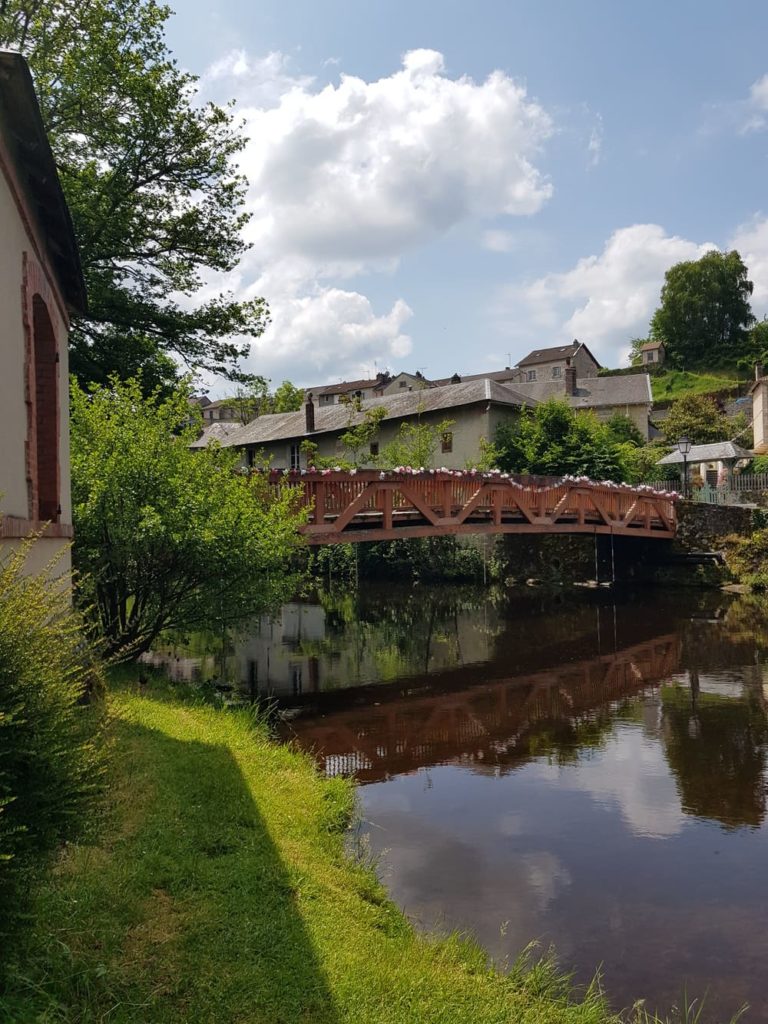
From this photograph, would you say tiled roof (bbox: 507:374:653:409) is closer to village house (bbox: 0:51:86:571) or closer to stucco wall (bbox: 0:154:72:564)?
village house (bbox: 0:51:86:571)

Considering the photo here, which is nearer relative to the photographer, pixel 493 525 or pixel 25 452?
pixel 25 452

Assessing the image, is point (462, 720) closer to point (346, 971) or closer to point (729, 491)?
point (346, 971)

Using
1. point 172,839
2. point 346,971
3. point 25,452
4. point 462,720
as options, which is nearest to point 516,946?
point 346,971

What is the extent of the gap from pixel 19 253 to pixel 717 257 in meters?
78.7

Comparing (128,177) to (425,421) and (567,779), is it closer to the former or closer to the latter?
(567,779)

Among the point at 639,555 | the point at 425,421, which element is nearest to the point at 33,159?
the point at 639,555

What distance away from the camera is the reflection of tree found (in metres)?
8.21

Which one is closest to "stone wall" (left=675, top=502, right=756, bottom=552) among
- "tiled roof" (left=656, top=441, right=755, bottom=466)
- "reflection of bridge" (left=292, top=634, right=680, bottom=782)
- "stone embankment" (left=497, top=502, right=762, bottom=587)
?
"stone embankment" (left=497, top=502, right=762, bottom=587)

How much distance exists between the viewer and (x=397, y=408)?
3772 cm

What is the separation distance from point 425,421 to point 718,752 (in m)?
27.7

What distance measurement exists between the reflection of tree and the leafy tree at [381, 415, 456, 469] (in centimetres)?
2110

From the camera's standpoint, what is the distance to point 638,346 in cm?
7900

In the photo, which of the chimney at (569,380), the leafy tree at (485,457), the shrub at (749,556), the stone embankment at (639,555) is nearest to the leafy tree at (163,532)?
the shrub at (749,556)

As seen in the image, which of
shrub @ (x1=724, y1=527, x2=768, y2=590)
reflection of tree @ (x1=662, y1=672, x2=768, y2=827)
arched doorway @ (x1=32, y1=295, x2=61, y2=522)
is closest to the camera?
arched doorway @ (x1=32, y1=295, x2=61, y2=522)
